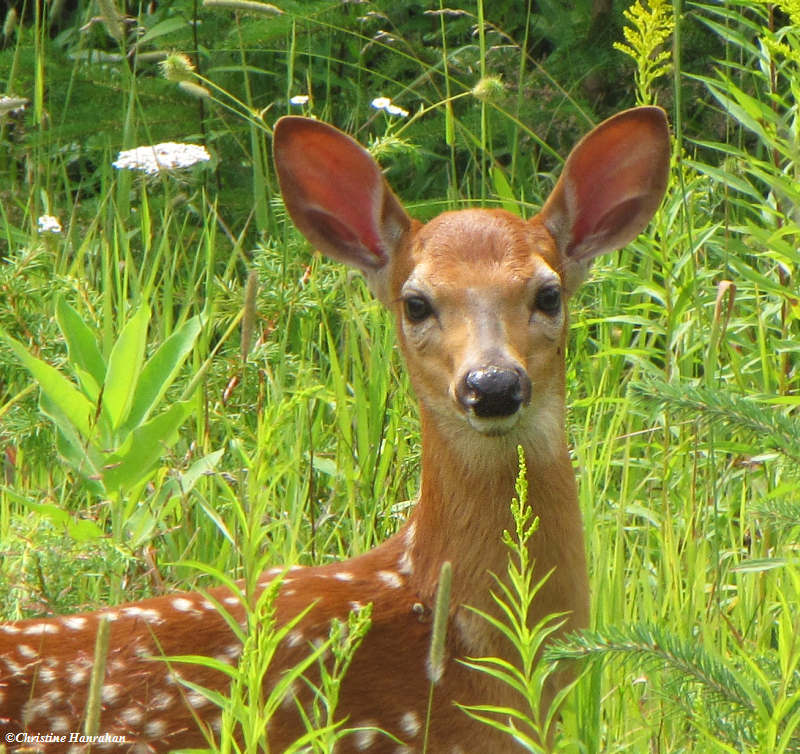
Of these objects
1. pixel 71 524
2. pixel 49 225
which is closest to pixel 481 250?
pixel 71 524

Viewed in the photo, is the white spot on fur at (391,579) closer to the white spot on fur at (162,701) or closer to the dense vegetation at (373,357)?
the dense vegetation at (373,357)

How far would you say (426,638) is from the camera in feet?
9.80

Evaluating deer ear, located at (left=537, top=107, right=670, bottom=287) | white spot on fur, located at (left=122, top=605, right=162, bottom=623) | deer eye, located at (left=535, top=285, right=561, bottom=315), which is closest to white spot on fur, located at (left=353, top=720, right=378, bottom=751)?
white spot on fur, located at (left=122, top=605, right=162, bottom=623)

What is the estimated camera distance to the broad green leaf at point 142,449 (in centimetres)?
332

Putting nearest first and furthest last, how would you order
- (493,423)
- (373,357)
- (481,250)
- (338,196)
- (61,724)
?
(61,724) < (493,423) < (481,250) < (338,196) < (373,357)

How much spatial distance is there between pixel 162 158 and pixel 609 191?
1.56 meters

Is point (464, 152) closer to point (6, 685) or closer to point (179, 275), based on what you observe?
point (179, 275)

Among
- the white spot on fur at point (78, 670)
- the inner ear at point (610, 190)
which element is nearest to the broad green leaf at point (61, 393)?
the white spot on fur at point (78, 670)

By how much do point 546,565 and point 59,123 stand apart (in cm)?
314

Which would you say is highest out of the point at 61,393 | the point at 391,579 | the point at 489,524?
the point at 61,393

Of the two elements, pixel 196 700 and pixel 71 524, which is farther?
pixel 71 524

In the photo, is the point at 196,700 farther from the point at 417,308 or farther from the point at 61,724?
the point at 417,308

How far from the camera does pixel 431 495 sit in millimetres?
3193

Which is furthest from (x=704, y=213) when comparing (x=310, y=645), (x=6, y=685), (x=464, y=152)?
(x=6, y=685)
